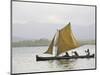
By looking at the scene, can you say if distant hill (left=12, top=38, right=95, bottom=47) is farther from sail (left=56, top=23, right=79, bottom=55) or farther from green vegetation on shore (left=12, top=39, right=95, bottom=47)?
sail (left=56, top=23, right=79, bottom=55)

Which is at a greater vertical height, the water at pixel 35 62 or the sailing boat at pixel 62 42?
the sailing boat at pixel 62 42

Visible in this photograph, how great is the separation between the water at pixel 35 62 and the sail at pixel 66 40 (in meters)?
0.09

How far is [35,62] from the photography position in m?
2.37

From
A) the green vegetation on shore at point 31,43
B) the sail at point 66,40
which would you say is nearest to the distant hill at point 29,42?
the green vegetation on shore at point 31,43

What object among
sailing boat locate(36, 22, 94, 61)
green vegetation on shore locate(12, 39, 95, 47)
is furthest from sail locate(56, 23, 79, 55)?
green vegetation on shore locate(12, 39, 95, 47)

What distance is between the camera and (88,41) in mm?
2588

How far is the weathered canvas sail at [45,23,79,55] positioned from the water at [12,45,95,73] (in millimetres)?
75

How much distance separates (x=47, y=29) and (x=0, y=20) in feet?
1.63

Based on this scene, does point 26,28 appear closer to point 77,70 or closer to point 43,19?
point 43,19

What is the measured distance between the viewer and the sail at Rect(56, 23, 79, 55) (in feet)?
8.11

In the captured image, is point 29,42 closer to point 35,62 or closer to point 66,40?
point 35,62

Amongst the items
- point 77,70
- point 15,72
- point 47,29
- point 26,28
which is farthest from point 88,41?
point 15,72

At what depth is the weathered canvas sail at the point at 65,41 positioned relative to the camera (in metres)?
2.46

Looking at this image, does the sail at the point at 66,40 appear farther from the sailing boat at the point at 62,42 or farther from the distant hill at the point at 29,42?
the distant hill at the point at 29,42
